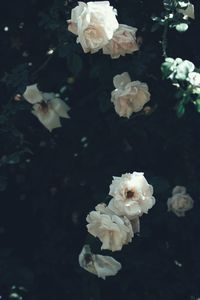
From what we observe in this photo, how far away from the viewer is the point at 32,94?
2895mm

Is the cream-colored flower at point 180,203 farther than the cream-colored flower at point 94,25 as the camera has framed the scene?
Yes

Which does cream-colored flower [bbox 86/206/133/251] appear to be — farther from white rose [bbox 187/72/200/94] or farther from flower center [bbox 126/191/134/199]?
white rose [bbox 187/72/200/94]

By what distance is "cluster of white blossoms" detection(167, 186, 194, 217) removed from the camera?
9.64ft

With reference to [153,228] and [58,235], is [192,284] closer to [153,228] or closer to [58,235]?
[153,228]

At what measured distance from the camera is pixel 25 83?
277 cm

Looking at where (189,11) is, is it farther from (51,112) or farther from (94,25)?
(51,112)

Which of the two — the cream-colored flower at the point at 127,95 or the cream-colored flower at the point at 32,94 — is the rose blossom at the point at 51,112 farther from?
the cream-colored flower at the point at 127,95

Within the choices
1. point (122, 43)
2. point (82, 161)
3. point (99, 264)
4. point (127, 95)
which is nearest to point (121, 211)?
point (99, 264)

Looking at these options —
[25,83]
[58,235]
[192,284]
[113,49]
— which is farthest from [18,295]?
[113,49]

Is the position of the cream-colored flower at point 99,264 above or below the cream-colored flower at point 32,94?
below

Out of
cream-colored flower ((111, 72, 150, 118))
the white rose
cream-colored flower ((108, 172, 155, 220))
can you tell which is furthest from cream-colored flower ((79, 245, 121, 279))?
the white rose

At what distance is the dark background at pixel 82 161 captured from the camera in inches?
111

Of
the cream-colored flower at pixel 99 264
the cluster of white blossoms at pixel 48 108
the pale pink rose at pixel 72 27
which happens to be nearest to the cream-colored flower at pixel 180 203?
the cream-colored flower at pixel 99 264

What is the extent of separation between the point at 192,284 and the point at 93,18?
1.07 meters
